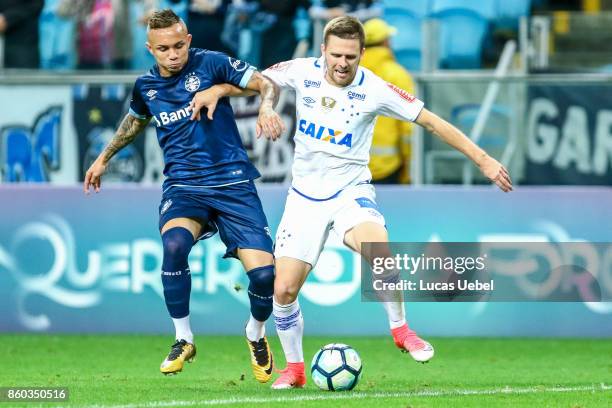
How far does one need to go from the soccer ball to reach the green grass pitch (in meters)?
0.10

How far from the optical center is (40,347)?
1180cm

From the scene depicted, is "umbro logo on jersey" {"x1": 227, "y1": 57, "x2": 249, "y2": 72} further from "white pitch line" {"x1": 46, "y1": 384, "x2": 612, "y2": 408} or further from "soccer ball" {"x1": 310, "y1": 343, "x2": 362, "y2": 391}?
"white pitch line" {"x1": 46, "y1": 384, "x2": 612, "y2": 408}

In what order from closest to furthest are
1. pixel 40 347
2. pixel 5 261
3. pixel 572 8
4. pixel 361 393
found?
pixel 361 393, pixel 40 347, pixel 5 261, pixel 572 8

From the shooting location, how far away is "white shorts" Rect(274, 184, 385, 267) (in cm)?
870

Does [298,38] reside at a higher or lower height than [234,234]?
higher

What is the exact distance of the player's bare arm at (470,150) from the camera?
8.14 m

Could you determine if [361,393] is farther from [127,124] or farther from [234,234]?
[127,124]

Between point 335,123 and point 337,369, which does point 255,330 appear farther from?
point 335,123

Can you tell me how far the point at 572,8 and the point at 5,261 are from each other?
292 inches

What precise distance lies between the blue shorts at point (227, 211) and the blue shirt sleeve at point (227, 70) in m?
0.68

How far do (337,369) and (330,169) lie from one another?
1.30 meters

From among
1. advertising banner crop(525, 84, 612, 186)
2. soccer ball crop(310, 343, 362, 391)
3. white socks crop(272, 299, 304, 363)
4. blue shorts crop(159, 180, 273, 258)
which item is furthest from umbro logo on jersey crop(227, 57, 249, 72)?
advertising banner crop(525, 84, 612, 186)

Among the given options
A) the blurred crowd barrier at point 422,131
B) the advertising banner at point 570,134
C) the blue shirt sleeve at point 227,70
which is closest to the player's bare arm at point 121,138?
the blue shirt sleeve at point 227,70

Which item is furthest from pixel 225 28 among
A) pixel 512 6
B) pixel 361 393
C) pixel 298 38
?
pixel 361 393
